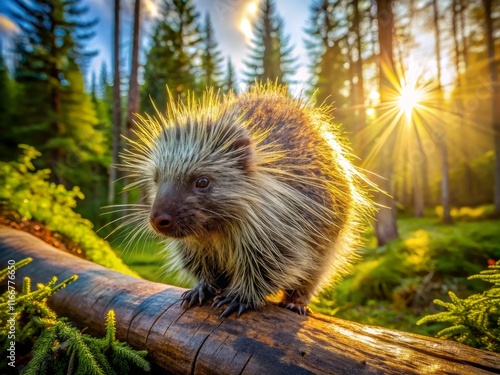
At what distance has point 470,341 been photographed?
2.09 metres

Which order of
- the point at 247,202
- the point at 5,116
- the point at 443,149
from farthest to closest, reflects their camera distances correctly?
the point at 5,116 < the point at 443,149 < the point at 247,202

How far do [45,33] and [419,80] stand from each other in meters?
21.1

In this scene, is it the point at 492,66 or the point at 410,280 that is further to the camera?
the point at 492,66

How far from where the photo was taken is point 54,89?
2027 cm

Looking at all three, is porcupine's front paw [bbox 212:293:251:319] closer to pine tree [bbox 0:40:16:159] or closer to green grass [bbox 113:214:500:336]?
green grass [bbox 113:214:500:336]

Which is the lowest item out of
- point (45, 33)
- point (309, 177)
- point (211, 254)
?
point (211, 254)

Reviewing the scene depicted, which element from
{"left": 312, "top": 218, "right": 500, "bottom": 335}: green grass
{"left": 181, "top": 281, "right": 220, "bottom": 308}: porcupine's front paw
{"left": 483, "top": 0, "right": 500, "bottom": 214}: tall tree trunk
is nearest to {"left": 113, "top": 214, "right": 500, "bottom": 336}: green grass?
{"left": 312, "top": 218, "right": 500, "bottom": 335}: green grass

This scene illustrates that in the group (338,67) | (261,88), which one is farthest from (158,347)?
(338,67)

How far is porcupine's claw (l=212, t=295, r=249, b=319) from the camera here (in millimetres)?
2217

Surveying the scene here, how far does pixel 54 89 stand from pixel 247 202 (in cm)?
2283

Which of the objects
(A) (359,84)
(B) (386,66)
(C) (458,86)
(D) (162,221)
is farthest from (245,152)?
(C) (458,86)

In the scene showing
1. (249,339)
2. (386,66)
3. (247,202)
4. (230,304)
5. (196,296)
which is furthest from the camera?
(386,66)

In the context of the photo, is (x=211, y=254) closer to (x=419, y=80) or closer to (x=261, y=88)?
(x=261, y=88)

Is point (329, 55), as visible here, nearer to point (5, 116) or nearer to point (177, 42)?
point (177, 42)
